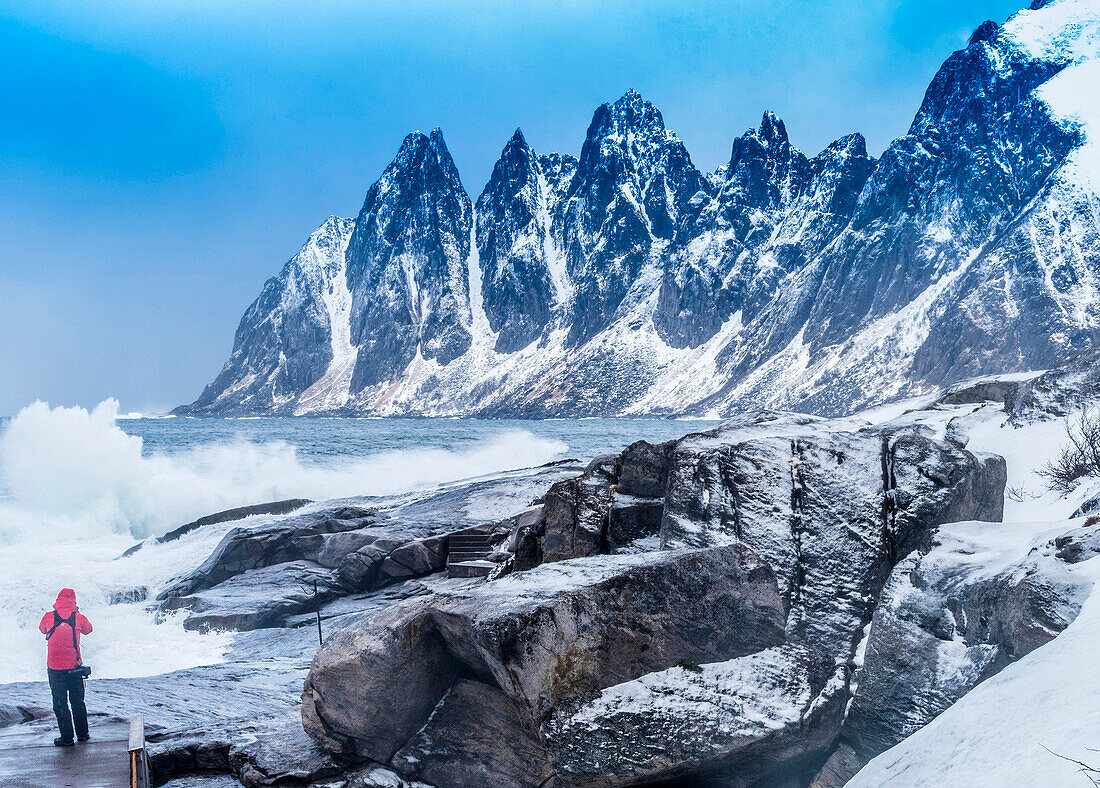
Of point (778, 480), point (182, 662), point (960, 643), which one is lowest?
point (182, 662)

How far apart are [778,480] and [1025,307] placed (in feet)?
517

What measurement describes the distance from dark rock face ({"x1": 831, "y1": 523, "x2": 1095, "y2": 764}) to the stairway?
11739mm

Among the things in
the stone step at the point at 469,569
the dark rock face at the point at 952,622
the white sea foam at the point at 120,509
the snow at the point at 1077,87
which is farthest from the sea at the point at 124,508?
the snow at the point at 1077,87

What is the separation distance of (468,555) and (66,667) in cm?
1257

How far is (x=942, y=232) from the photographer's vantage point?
577 ft

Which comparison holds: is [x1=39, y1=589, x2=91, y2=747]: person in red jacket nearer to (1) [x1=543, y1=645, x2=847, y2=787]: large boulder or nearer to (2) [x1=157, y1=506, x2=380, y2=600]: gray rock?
(1) [x1=543, y1=645, x2=847, y2=787]: large boulder

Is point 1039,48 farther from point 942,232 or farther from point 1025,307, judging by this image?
point 1025,307

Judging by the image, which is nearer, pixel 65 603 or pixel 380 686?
pixel 380 686

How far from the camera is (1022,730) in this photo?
441 centimetres

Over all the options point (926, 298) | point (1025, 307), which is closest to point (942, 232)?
point (926, 298)

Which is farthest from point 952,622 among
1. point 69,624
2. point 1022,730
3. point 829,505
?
point 69,624

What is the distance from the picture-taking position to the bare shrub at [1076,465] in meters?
11.3

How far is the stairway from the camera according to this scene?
19.1 meters

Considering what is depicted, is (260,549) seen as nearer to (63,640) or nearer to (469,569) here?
(469,569)
